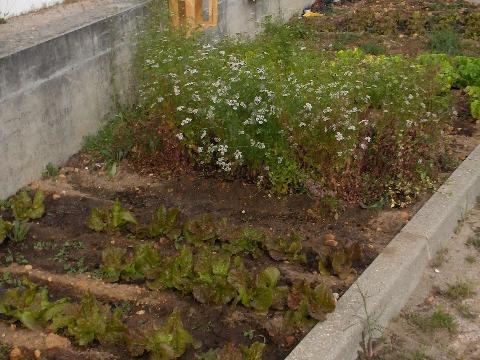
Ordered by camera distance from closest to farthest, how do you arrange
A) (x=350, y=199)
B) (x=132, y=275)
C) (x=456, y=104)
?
(x=132, y=275) → (x=350, y=199) → (x=456, y=104)

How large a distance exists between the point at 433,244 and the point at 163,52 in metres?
2.73

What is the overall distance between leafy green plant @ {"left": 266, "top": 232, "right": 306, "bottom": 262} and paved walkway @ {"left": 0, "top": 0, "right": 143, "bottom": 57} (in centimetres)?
250

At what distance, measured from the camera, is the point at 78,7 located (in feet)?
23.7

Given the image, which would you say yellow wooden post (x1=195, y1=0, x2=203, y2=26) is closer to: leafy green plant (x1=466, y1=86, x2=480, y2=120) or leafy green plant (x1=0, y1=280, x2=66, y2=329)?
leafy green plant (x1=466, y1=86, x2=480, y2=120)

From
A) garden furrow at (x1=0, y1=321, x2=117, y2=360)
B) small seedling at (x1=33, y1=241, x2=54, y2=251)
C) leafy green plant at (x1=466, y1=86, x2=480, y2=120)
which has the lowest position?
leafy green plant at (x1=466, y1=86, x2=480, y2=120)

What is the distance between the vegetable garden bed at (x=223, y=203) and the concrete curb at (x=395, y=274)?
13cm

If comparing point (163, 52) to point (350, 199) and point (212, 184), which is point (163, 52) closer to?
point (212, 184)

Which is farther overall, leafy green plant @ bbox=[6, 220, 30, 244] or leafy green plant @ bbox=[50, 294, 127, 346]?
leafy green plant @ bbox=[6, 220, 30, 244]

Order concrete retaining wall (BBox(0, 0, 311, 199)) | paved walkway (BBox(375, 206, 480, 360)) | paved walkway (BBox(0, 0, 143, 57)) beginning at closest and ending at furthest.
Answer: paved walkway (BBox(375, 206, 480, 360)) < concrete retaining wall (BBox(0, 0, 311, 199)) < paved walkway (BBox(0, 0, 143, 57))

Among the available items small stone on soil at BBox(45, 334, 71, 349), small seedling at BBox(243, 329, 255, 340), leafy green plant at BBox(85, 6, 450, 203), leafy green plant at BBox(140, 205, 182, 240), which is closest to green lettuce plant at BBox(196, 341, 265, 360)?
small seedling at BBox(243, 329, 255, 340)

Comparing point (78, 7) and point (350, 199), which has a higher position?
point (78, 7)

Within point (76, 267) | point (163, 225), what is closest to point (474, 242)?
point (163, 225)

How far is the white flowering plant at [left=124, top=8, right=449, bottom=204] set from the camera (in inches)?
217

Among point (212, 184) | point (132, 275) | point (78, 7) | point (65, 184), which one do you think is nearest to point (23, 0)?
point (78, 7)
